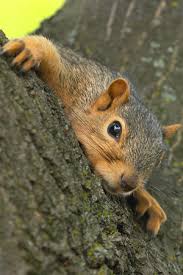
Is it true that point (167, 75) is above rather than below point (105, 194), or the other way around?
below

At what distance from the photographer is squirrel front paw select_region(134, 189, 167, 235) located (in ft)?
9.85

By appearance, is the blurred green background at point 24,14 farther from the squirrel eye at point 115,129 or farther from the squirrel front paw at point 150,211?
the squirrel front paw at point 150,211

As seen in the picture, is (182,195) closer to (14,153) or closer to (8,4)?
(14,153)

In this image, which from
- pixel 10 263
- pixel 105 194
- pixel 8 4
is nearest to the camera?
pixel 10 263

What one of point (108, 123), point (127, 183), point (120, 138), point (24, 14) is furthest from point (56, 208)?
point (24, 14)

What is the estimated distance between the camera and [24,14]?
5.25m

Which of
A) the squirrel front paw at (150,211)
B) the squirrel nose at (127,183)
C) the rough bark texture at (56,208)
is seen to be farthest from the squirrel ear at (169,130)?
the squirrel nose at (127,183)

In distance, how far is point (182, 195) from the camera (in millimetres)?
3598

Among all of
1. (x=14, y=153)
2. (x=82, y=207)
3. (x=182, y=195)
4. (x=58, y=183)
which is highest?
(x=14, y=153)

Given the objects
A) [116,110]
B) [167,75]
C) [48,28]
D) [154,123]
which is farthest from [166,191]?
[48,28]

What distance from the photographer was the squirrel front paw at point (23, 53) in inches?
93.2

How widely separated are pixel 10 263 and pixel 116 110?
1.67m

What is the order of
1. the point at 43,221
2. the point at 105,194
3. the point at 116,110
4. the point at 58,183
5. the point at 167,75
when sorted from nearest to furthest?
1. the point at 43,221
2. the point at 58,183
3. the point at 105,194
4. the point at 116,110
5. the point at 167,75

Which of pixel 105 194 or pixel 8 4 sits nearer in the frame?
pixel 105 194
